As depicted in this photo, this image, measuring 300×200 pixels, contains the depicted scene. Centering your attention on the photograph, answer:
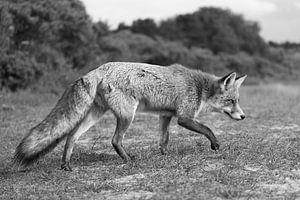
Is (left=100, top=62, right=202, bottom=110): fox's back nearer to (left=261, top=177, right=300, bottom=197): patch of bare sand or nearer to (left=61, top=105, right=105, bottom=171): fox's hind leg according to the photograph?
(left=61, top=105, right=105, bottom=171): fox's hind leg

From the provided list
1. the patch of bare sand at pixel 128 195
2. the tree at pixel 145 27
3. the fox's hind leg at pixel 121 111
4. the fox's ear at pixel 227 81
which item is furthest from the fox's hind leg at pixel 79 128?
the tree at pixel 145 27

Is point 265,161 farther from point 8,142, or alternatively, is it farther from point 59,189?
point 8,142

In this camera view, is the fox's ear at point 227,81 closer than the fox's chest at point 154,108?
No

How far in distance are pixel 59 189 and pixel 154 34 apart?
4655 centimetres

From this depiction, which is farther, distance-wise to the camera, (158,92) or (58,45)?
(58,45)

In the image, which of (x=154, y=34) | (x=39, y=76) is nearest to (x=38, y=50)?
(x=39, y=76)

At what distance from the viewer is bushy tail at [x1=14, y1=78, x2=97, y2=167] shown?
6.62 metres

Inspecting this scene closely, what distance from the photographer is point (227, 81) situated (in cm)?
838

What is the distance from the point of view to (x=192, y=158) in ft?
23.5

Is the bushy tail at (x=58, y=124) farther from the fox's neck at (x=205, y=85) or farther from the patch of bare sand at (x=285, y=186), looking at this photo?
the patch of bare sand at (x=285, y=186)

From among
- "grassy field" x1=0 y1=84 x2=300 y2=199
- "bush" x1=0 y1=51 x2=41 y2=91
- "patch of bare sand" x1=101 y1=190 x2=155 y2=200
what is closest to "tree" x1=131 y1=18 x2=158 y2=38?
"bush" x1=0 y1=51 x2=41 y2=91

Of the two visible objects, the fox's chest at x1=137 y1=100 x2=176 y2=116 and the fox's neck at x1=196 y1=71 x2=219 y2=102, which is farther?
the fox's neck at x1=196 y1=71 x2=219 y2=102

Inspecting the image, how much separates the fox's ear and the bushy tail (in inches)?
98.5

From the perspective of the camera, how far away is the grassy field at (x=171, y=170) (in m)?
5.60
